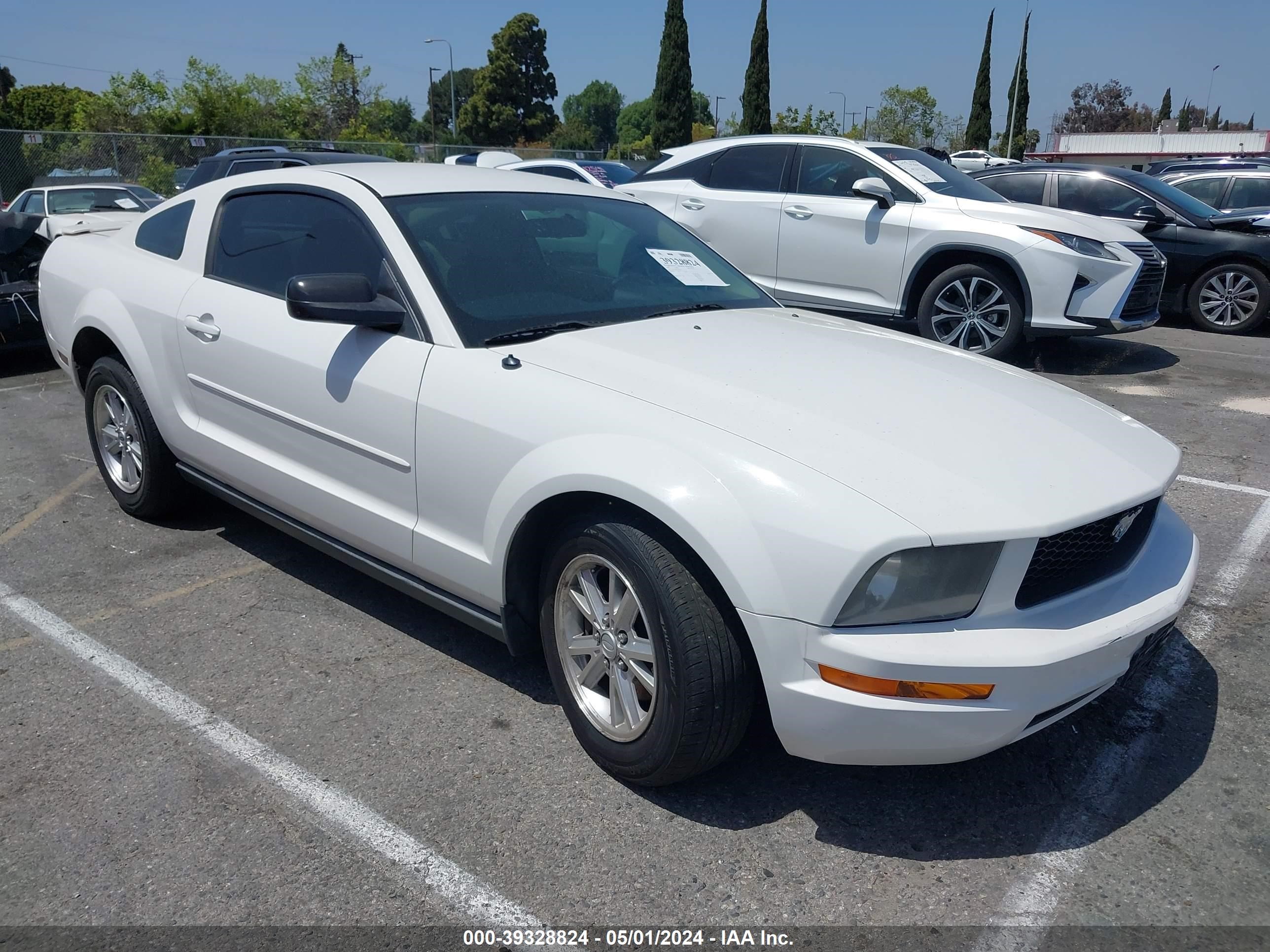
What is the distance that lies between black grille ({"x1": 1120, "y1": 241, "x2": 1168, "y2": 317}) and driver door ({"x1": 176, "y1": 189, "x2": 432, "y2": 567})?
20.3ft

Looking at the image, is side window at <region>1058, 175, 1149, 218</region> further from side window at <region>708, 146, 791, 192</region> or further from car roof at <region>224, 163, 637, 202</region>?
car roof at <region>224, 163, 637, 202</region>

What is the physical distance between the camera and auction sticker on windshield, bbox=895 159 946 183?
825cm

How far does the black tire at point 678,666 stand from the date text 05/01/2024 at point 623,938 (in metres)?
0.43

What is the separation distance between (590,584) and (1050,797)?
138cm

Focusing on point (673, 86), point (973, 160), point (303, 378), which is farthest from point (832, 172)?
point (673, 86)

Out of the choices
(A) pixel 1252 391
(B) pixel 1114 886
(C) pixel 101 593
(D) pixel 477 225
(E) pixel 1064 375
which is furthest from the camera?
(E) pixel 1064 375

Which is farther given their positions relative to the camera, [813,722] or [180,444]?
[180,444]

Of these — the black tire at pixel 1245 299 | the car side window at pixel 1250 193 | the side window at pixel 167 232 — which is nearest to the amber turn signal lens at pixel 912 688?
the side window at pixel 167 232

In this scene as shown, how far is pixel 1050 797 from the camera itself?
9.15 ft

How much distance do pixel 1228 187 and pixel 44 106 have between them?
5607 centimetres

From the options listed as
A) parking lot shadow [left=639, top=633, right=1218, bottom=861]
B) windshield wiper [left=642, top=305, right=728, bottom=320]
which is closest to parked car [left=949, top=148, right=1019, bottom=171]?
windshield wiper [left=642, top=305, right=728, bottom=320]

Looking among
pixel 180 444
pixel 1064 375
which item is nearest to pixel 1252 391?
pixel 1064 375

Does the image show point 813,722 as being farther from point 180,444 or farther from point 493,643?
point 180,444
